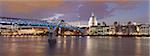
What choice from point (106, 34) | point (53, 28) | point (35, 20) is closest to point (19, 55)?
point (53, 28)

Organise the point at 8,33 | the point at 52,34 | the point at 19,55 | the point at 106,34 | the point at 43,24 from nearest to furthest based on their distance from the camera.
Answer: the point at 19,55
the point at 52,34
the point at 43,24
the point at 8,33
the point at 106,34

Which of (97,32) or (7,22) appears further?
(97,32)

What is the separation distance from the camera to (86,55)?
69.7ft

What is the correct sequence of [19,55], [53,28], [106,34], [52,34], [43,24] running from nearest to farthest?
[19,55], [52,34], [53,28], [43,24], [106,34]

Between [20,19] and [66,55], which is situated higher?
[20,19]

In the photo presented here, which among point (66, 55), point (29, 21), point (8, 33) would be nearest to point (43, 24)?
point (29, 21)

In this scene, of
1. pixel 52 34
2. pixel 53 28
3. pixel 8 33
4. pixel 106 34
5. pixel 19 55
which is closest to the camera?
pixel 19 55

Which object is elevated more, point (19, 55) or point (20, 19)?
point (20, 19)

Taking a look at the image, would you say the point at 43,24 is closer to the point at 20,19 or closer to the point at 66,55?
the point at 20,19

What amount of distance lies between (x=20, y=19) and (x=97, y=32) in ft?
262

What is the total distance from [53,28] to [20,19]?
10779mm

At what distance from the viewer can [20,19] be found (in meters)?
71.3

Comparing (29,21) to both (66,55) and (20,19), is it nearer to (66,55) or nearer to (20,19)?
(20,19)

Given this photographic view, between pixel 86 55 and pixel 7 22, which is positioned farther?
pixel 7 22
